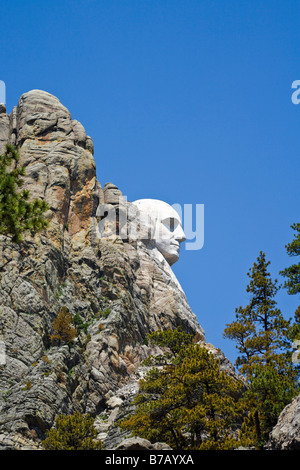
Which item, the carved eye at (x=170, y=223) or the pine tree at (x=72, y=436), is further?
the carved eye at (x=170, y=223)

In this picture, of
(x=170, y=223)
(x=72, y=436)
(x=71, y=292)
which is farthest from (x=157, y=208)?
(x=72, y=436)

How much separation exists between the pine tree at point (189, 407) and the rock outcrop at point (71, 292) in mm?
4304

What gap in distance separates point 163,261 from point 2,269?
25049mm

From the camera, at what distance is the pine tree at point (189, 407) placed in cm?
4034

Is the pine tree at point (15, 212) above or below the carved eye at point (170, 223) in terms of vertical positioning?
below

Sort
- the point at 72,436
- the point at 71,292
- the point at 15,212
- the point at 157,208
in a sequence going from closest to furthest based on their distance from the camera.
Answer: the point at 15,212 < the point at 72,436 < the point at 71,292 < the point at 157,208

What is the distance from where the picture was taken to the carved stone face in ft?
272

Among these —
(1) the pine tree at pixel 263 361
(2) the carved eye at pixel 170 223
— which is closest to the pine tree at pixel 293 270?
(1) the pine tree at pixel 263 361

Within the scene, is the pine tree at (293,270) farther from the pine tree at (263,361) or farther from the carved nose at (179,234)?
the carved nose at (179,234)

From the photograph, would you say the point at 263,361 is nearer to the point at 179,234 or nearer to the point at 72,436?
the point at 72,436

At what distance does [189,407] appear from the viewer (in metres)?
41.7

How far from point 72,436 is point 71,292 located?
74.2ft

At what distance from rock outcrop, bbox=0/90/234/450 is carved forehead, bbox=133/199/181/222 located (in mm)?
3519
